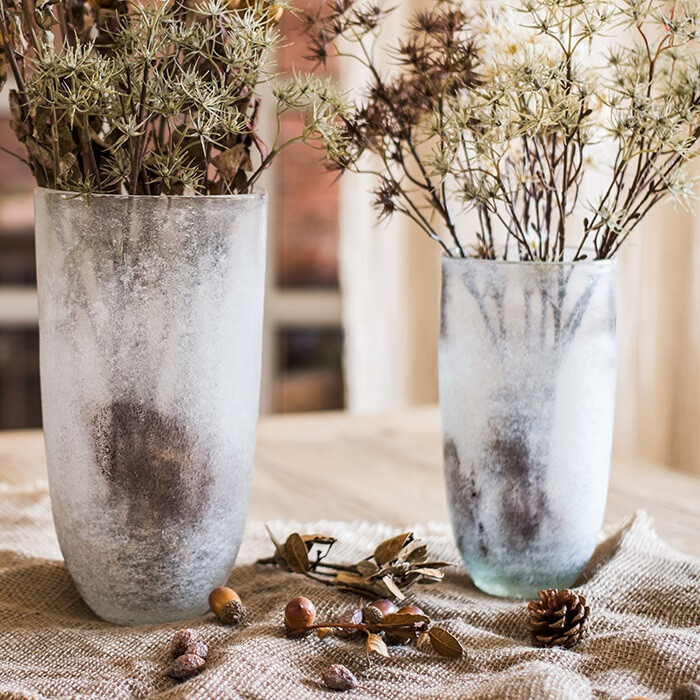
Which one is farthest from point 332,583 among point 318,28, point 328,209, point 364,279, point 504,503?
point 328,209

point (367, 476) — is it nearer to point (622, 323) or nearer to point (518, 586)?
point (518, 586)

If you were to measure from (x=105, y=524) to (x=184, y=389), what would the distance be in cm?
11

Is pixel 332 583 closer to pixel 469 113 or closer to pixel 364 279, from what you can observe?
pixel 469 113

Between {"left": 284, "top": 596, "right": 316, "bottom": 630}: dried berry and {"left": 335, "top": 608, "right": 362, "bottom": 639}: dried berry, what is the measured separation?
21 mm

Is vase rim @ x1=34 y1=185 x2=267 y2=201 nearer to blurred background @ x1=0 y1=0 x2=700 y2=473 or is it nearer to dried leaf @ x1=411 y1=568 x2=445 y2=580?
dried leaf @ x1=411 y1=568 x2=445 y2=580

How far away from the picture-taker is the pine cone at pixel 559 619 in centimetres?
71

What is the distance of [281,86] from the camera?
70 centimetres

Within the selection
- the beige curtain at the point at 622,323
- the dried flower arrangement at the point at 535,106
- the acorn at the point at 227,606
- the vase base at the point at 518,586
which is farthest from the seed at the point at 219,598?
the beige curtain at the point at 622,323

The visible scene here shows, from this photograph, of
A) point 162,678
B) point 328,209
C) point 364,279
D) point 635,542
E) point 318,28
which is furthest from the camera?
point 328,209

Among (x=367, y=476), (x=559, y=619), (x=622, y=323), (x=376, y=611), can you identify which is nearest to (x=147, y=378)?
(x=376, y=611)

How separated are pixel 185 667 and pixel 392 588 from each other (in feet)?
0.59

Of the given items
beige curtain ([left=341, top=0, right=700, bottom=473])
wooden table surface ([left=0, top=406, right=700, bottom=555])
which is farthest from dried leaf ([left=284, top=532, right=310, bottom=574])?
beige curtain ([left=341, top=0, right=700, bottom=473])

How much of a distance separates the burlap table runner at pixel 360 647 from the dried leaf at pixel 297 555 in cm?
2

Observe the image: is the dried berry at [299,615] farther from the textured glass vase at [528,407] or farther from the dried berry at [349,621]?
the textured glass vase at [528,407]
